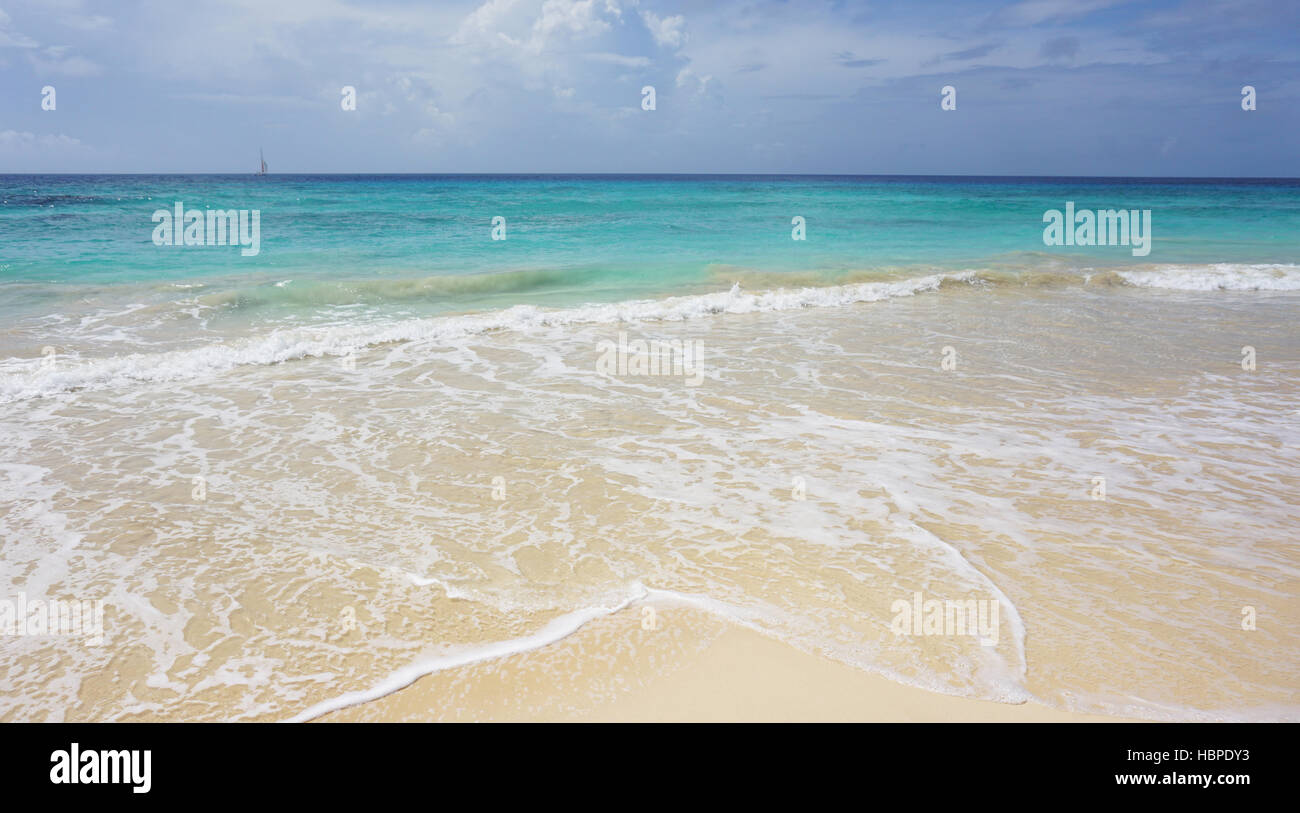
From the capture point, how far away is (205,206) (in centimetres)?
4059

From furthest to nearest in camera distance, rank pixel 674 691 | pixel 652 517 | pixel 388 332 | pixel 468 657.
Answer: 1. pixel 388 332
2. pixel 652 517
3. pixel 468 657
4. pixel 674 691

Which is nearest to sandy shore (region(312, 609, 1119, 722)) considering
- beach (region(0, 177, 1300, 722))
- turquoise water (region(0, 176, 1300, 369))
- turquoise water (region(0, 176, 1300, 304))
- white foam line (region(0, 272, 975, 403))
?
beach (region(0, 177, 1300, 722))

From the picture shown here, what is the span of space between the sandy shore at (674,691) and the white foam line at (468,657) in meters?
0.04

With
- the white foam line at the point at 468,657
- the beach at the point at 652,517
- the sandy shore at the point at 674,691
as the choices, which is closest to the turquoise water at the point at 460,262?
the beach at the point at 652,517

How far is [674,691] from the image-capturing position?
3357 mm

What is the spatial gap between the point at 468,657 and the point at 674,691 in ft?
3.27

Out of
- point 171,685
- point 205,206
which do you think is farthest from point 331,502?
point 205,206

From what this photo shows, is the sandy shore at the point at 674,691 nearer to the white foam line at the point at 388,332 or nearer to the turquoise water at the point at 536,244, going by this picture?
the white foam line at the point at 388,332

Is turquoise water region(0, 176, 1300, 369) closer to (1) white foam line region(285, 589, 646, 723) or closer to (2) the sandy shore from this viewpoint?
(1) white foam line region(285, 589, 646, 723)

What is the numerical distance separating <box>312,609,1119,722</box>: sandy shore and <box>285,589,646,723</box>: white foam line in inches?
1.7

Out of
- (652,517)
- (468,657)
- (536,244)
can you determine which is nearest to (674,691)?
(468,657)

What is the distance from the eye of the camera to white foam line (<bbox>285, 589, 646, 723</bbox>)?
10.6ft

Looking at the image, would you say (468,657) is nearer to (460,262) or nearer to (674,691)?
(674,691)
